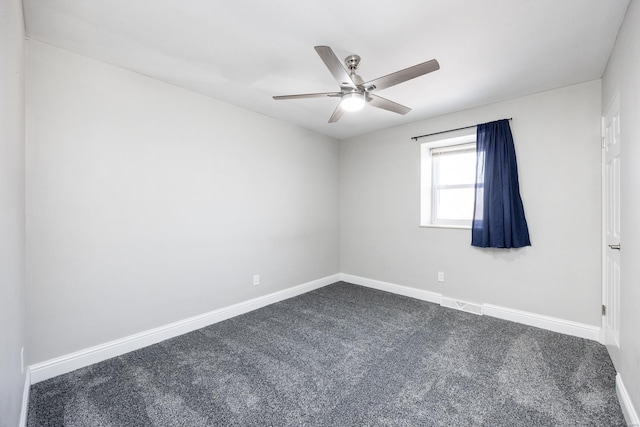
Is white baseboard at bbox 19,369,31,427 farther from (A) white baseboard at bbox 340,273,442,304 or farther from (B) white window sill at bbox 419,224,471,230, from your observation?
(B) white window sill at bbox 419,224,471,230

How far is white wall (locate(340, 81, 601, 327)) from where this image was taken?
2.63 metres

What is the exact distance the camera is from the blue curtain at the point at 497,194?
2.95 metres

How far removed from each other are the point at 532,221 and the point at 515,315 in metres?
1.03

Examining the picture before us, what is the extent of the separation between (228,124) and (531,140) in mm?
3258

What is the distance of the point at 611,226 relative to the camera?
230 centimetres

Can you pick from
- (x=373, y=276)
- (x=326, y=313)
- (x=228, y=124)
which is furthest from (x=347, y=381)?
(x=228, y=124)

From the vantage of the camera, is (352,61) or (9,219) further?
(352,61)

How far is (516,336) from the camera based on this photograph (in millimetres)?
2662

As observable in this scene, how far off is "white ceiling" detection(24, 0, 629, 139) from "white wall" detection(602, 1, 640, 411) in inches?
8.2

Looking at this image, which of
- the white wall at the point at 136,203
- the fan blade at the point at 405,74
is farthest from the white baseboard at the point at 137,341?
the fan blade at the point at 405,74

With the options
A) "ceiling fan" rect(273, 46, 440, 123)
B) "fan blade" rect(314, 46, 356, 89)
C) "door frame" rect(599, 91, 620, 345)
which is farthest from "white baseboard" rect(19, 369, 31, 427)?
"door frame" rect(599, 91, 620, 345)

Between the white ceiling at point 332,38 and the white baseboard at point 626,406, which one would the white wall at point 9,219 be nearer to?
the white ceiling at point 332,38

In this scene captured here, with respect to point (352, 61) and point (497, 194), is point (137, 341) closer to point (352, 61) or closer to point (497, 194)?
point (352, 61)

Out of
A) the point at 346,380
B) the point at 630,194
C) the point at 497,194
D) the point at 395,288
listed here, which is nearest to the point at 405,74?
the point at 630,194
